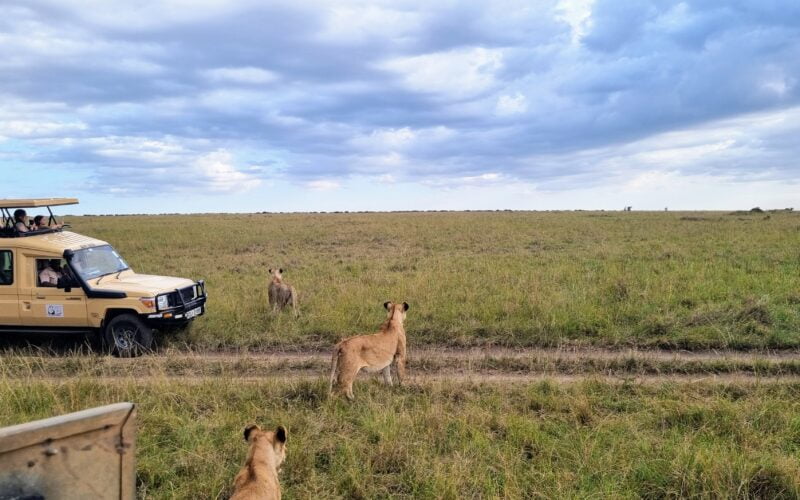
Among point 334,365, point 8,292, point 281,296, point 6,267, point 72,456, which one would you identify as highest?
point 6,267

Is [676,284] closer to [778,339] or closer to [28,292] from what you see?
[778,339]

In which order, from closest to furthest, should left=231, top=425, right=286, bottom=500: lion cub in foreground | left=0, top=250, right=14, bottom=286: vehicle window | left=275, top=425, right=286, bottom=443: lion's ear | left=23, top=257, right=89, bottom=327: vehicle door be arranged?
left=231, top=425, right=286, bottom=500: lion cub in foreground, left=275, top=425, right=286, bottom=443: lion's ear, left=23, top=257, right=89, bottom=327: vehicle door, left=0, top=250, right=14, bottom=286: vehicle window

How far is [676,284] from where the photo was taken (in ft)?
40.3

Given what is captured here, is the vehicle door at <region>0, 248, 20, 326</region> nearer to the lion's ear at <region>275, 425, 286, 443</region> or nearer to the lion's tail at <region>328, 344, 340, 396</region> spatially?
the lion's tail at <region>328, 344, 340, 396</region>

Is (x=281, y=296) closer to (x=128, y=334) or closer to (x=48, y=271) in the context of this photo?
(x=128, y=334)

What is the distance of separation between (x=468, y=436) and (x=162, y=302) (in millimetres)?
5927

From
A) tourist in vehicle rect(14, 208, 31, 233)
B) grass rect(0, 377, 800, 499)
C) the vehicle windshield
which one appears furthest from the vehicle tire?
tourist in vehicle rect(14, 208, 31, 233)

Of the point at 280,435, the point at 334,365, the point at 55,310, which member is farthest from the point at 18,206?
the point at 280,435

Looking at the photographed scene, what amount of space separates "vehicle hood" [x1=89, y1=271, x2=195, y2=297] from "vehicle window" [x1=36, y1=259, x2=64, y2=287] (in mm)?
630

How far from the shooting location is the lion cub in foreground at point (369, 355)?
244 inches

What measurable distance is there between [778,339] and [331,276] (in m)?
10.8

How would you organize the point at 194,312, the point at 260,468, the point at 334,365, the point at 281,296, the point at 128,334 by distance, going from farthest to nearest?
the point at 281,296, the point at 194,312, the point at 128,334, the point at 334,365, the point at 260,468

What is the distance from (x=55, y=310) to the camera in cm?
881

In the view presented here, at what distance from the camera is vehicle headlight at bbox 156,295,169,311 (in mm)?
8758
